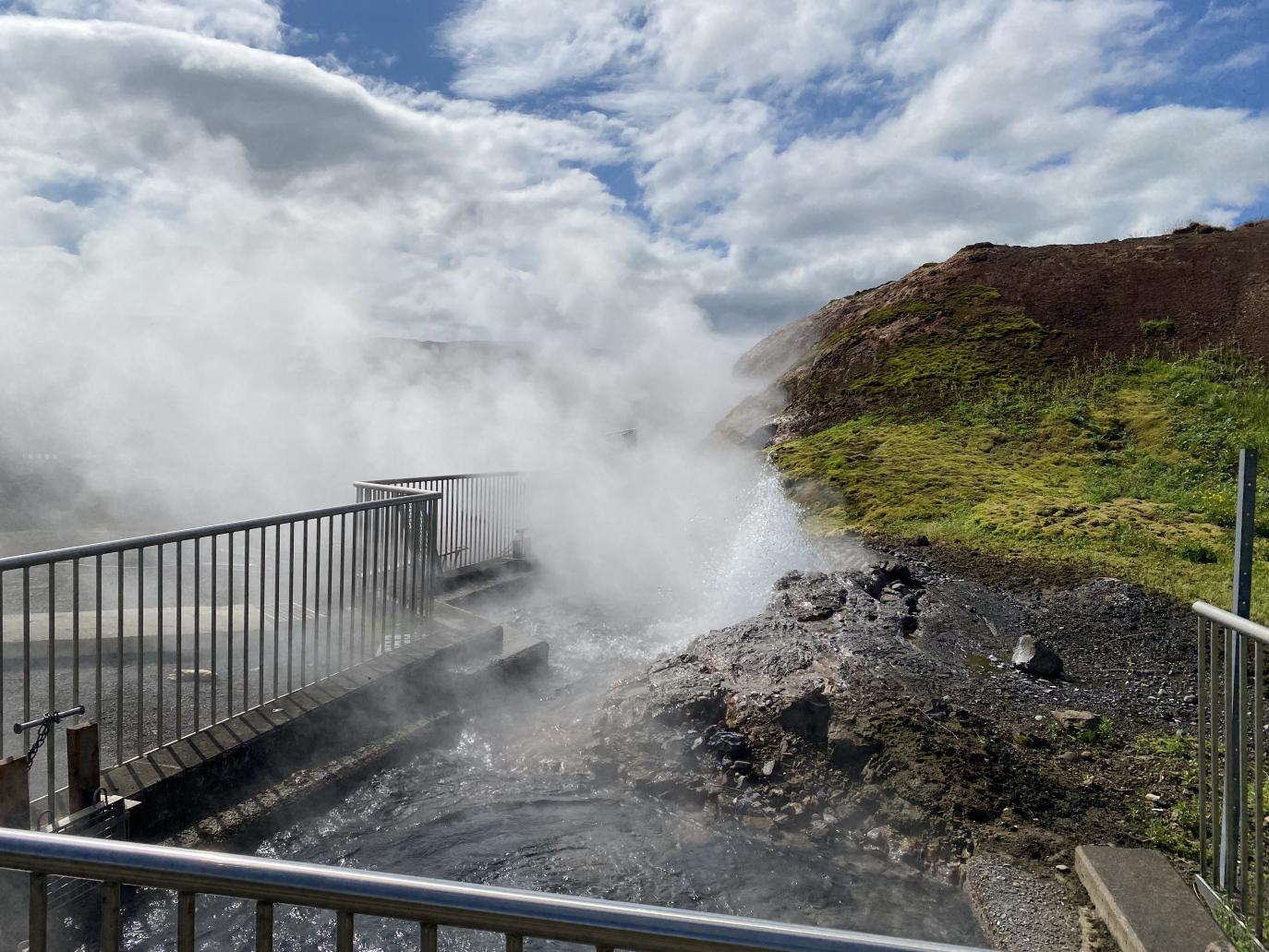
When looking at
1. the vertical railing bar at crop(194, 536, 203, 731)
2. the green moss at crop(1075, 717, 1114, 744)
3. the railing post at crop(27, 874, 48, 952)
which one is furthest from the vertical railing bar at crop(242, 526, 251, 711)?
the green moss at crop(1075, 717, 1114, 744)

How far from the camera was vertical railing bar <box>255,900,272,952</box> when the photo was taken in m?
1.57

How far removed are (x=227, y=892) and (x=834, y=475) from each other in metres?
16.6

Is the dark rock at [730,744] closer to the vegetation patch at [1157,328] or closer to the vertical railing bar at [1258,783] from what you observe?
the vertical railing bar at [1258,783]

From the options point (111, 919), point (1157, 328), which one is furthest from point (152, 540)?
point (1157, 328)

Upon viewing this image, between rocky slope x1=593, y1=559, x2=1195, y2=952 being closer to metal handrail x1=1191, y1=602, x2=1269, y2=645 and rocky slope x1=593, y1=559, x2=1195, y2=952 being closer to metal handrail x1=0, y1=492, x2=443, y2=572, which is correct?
metal handrail x1=1191, y1=602, x2=1269, y2=645

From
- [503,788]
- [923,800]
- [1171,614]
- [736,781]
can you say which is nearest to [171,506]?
[503,788]

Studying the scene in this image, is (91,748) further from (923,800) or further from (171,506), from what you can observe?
(171,506)

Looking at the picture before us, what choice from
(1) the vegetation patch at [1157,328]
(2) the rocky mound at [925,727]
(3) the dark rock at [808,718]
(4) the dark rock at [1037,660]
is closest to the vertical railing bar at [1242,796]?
(2) the rocky mound at [925,727]

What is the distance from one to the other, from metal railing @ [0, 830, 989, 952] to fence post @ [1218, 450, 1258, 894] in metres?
2.86

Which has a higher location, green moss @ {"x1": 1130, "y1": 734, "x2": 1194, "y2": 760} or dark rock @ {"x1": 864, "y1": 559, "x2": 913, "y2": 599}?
dark rock @ {"x1": 864, "y1": 559, "x2": 913, "y2": 599}

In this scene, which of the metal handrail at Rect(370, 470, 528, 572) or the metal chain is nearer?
the metal chain

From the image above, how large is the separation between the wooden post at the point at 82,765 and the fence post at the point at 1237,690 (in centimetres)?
512

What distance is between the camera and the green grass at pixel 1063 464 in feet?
36.8

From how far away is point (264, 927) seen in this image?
5.25ft
